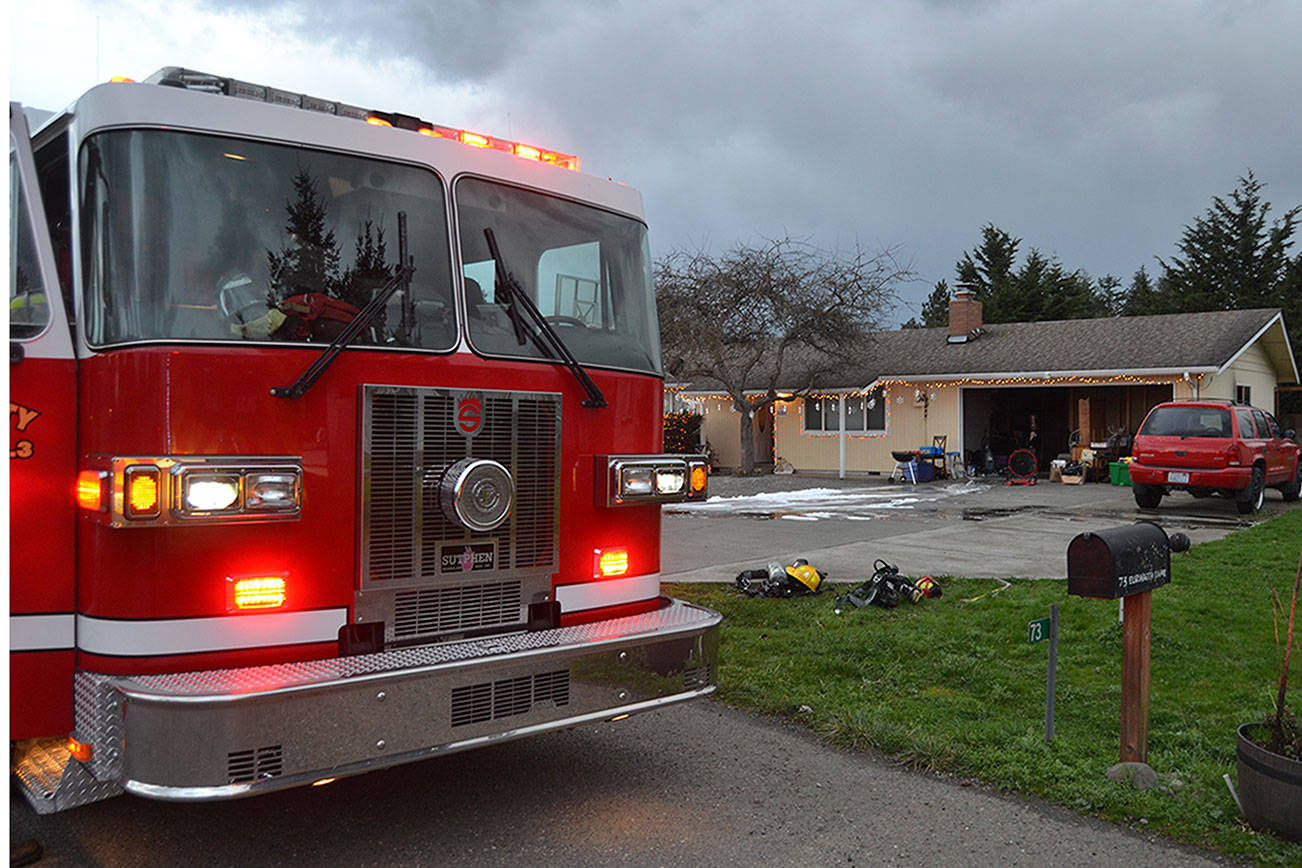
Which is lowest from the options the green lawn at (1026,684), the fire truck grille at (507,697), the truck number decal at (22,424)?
the green lawn at (1026,684)

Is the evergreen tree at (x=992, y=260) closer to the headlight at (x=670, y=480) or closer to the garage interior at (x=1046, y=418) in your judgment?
the garage interior at (x=1046, y=418)

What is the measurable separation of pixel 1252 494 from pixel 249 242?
630 inches

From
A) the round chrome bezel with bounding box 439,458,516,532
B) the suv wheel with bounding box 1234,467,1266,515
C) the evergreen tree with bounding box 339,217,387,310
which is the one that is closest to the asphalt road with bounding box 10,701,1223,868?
the round chrome bezel with bounding box 439,458,516,532

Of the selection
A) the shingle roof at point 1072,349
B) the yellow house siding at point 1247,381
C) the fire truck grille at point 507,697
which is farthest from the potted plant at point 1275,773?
the yellow house siding at point 1247,381

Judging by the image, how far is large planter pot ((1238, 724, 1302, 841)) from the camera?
142 inches

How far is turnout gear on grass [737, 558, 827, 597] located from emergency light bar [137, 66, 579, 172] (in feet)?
15.1

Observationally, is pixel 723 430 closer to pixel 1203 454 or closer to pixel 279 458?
pixel 1203 454

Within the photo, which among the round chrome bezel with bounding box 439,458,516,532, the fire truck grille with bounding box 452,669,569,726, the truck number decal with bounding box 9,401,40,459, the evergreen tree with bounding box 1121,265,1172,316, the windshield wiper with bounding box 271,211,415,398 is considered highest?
the evergreen tree with bounding box 1121,265,1172,316

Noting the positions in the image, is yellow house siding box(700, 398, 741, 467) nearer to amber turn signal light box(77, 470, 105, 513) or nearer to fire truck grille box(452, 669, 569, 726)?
fire truck grille box(452, 669, 569, 726)

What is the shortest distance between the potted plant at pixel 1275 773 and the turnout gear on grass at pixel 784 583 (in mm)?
4505

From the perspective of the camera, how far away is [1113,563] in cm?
399

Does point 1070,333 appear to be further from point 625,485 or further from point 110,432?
point 110,432

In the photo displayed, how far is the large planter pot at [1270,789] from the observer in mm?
3605

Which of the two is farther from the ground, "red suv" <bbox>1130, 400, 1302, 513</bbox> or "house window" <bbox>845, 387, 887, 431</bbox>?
"house window" <bbox>845, 387, 887, 431</bbox>
